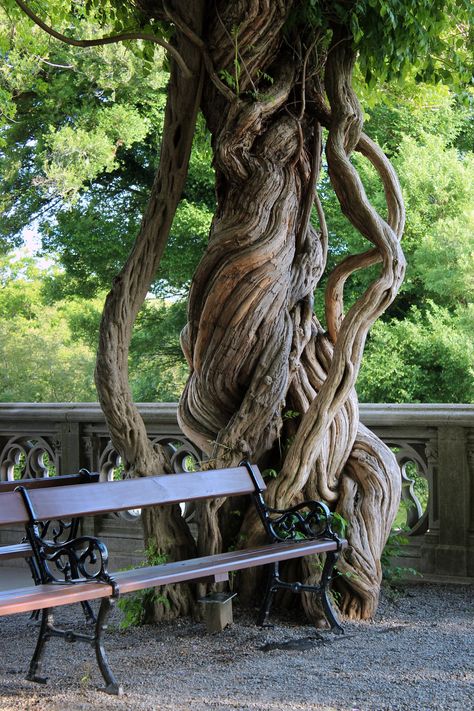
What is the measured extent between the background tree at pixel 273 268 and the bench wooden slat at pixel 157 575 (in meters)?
0.41

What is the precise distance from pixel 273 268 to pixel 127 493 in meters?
1.46

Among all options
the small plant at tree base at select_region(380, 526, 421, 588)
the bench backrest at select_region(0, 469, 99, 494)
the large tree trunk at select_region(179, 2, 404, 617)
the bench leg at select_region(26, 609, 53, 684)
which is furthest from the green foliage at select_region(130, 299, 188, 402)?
the bench leg at select_region(26, 609, 53, 684)

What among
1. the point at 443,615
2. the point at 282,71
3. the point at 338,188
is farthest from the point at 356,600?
the point at 282,71

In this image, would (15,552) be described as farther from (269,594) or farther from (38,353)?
(38,353)

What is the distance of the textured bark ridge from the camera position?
5195 mm

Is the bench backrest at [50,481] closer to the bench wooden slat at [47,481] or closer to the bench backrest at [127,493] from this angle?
Result: the bench wooden slat at [47,481]

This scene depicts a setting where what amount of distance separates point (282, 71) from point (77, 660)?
10.7 ft

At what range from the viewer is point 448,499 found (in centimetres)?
625

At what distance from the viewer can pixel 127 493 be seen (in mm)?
4633

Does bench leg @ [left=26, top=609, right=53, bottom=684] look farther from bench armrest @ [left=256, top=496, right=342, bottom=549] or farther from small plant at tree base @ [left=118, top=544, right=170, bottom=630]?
bench armrest @ [left=256, top=496, right=342, bottom=549]

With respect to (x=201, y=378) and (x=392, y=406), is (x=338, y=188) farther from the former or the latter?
(x=392, y=406)

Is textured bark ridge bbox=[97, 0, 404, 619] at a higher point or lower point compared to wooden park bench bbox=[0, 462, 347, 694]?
higher

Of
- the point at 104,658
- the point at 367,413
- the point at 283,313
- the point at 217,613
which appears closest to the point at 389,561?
the point at 367,413

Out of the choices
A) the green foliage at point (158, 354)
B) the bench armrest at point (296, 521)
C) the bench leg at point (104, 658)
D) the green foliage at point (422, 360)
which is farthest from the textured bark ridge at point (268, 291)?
the green foliage at point (158, 354)
